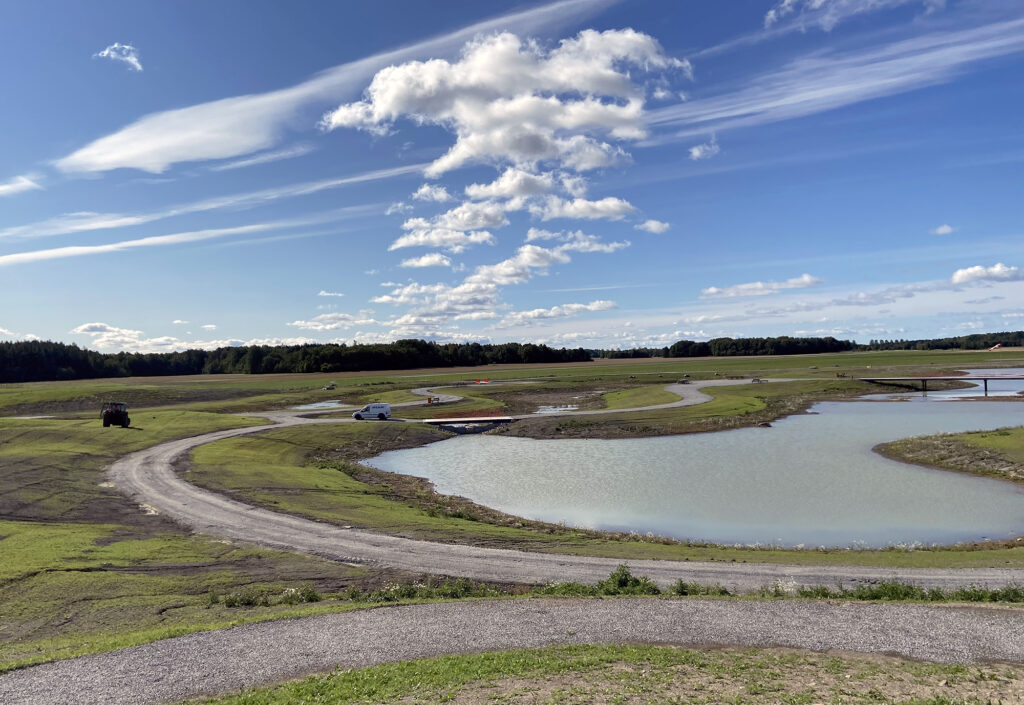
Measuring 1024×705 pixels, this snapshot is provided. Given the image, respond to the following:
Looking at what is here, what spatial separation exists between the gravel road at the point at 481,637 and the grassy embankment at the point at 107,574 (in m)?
1.55

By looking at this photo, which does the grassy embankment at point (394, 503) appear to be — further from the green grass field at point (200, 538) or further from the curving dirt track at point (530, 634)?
the curving dirt track at point (530, 634)

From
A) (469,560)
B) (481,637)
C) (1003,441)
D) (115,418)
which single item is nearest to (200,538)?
(469,560)

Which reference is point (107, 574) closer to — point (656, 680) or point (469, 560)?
point (469, 560)

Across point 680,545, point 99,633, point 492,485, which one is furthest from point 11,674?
point 492,485

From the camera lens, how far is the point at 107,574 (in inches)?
884

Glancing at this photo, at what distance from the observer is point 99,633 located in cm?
1742

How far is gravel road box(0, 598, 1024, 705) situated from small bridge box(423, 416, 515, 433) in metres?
57.6

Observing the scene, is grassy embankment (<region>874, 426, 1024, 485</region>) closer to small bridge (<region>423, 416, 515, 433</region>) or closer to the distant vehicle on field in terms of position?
small bridge (<region>423, 416, 515, 433</region>)

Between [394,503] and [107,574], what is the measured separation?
17914 mm

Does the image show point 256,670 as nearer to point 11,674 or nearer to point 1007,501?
point 11,674

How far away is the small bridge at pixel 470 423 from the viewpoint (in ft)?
251

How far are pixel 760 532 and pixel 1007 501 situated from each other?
16360 mm

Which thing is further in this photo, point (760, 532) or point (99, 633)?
point (760, 532)

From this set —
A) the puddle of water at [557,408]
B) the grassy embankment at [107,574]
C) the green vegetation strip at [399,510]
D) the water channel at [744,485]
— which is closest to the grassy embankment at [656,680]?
the grassy embankment at [107,574]
